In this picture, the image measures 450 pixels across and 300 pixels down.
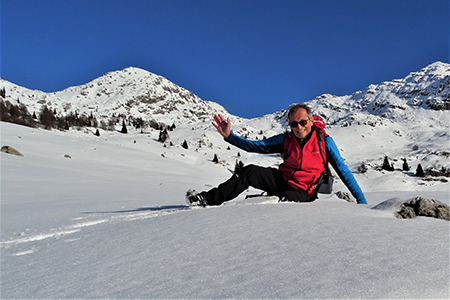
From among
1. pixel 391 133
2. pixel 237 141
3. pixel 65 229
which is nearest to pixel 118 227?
pixel 65 229

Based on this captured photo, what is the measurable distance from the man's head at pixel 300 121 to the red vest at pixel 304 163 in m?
0.10

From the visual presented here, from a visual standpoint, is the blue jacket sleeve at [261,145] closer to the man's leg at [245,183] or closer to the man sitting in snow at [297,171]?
the man sitting in snow at [297,171]

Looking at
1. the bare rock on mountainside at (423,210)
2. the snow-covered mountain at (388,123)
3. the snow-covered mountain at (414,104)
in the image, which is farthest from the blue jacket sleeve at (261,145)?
the snow-covered mountain at (414,104)

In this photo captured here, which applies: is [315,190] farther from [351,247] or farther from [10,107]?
[10,107]

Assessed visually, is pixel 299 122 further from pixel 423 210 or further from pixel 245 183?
pixel 423 210

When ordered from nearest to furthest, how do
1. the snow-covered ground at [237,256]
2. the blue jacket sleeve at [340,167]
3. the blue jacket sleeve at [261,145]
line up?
the snow-covered ground at [237,256] < the blue jacket sleeve at [340,167] < the blue jacket sleeve at [261,145]

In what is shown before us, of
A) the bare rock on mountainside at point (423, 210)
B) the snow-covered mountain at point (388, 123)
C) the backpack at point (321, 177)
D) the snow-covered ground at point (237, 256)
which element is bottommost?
the snow-covered ground at point (237, 256)

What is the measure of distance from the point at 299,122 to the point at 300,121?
18 mm

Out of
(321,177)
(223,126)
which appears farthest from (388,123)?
(223,126)

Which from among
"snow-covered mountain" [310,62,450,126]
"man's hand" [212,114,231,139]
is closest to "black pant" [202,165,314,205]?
"man's hand" [212,114,231,139]

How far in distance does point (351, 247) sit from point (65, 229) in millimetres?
3086

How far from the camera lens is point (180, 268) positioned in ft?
4.90

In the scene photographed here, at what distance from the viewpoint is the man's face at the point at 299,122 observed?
338 cm

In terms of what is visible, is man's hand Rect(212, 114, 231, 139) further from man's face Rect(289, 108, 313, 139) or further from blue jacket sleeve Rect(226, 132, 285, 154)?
man's face Rect(289, 108, 313, 139)
